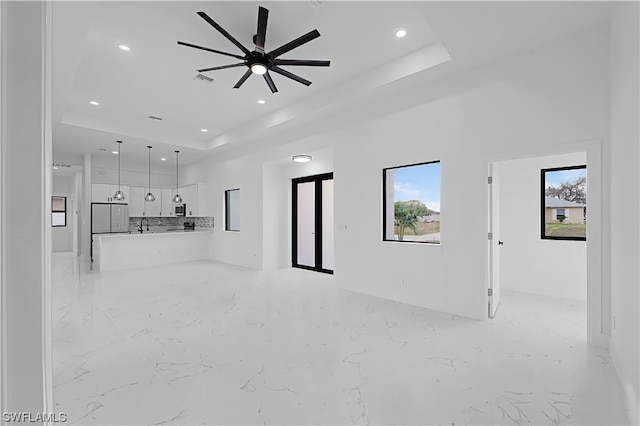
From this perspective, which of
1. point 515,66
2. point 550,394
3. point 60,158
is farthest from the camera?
point 60,158

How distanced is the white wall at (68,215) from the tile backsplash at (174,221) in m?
3.35

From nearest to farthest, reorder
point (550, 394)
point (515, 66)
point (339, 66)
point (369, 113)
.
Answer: point (550, 394), point (515, 66), point (339, 66), point (369, 113)

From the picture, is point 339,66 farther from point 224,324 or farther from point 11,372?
point 11,372

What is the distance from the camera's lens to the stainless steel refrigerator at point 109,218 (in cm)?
811

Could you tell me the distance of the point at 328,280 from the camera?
595 cm

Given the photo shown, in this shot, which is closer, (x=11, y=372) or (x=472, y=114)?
(x=11, y=372)

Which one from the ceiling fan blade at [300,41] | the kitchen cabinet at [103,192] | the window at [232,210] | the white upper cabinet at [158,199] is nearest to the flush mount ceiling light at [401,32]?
the ceiling fan blade at [300,41]

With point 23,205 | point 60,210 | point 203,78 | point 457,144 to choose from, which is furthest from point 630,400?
point 60,210

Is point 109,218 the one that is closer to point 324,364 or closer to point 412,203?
point 412,203

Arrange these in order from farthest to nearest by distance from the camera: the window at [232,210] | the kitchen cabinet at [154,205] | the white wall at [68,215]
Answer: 1. the white wall at [68,215]
2. the kitchen cabinet at [154,205]
3. the window at [232,210]

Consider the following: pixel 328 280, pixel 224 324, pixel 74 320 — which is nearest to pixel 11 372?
pixel 224 324

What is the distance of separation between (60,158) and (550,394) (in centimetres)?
1084

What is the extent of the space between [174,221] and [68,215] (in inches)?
170

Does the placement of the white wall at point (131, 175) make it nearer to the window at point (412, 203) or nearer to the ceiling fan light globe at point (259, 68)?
the ceiling fan light globe at point (259, 68)
